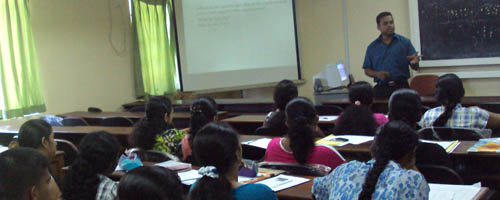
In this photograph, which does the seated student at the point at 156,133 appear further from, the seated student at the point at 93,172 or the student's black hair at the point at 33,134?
the seated student at the point at 93,172

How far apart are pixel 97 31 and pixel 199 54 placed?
4.74 feet

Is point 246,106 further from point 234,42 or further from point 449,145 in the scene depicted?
point 449,145

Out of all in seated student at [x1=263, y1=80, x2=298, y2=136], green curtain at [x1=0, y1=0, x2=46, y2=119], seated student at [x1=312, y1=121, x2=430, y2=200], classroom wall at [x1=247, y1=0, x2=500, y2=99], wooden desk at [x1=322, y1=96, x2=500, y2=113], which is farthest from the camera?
classroom wall at [x1=247, y1=0, x2=500, y2=99]

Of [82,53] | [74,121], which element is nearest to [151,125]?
Result: [74,121]

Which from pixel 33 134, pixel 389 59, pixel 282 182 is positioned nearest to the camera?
pixel 282 182

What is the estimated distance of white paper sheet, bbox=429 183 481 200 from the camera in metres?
1.83

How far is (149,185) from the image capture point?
140 centimetres

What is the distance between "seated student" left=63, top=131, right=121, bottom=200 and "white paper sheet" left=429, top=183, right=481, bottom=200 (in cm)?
125

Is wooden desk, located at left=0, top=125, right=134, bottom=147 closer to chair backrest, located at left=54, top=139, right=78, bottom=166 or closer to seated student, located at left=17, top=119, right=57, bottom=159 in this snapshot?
chair backrest, located at left=54, top=139, right=78, bottom=166

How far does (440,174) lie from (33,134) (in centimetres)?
223

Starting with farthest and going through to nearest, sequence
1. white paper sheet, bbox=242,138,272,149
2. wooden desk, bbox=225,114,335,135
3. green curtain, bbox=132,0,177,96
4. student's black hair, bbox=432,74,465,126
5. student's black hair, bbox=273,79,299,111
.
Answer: green curtain, bbox=132,0,177,96 → wooden desk, bbox=225,114,335,135 → student's black hair, bbox=273,79,299,111 → white paper sheet, bbox=242,138,272,149 → student's black hair, bbox=432,74,465,126

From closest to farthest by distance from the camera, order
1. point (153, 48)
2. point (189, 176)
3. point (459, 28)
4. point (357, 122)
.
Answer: point (189, 176) → point (357, 122) → point (459, 28) → point (153, 48)

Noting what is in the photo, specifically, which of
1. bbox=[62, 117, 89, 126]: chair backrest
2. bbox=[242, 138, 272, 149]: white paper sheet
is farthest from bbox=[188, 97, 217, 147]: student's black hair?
bbox=[62, 117, 89, 126]: chair backrest

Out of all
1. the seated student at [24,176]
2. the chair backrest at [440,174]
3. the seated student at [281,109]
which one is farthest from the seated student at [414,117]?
the seated student at [24,176]
